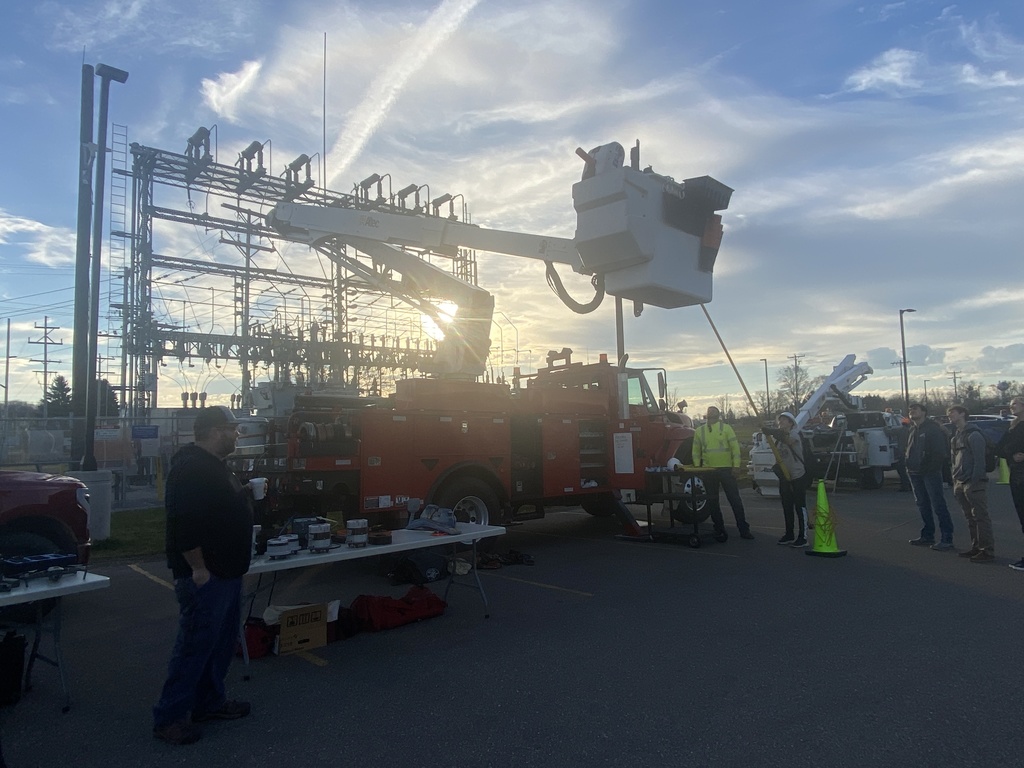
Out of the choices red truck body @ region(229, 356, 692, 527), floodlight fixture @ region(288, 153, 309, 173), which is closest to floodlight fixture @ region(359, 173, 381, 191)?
floodlight fixture @ region(288, 153, 309, 173)

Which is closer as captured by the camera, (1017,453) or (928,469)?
(1017,453)

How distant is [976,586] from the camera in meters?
7.55

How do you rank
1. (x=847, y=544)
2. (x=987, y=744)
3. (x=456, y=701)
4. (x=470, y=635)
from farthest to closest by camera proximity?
1. (x=847, y=544)
2. (x=470, y=635)
3. (x=456, y=701)
4. (x=987, y=744)

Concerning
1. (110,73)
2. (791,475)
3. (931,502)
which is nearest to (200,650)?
(791,475)

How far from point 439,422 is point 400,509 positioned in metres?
1.25

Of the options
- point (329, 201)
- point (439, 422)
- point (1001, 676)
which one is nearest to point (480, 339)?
point (439, 422)

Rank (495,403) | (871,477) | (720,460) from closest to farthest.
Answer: (495,403) → (720,460) → (871,477)

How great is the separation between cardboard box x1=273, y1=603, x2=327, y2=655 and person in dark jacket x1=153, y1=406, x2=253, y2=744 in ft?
4.05

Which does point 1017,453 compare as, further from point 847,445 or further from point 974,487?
point 847,445

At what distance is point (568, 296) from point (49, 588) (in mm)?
8772

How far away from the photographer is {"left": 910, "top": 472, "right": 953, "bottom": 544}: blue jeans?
31.7 ft

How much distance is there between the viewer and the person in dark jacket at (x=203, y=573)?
4.20 meters

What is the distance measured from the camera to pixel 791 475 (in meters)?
10.4

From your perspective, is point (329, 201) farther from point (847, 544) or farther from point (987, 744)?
point (987, 744)
